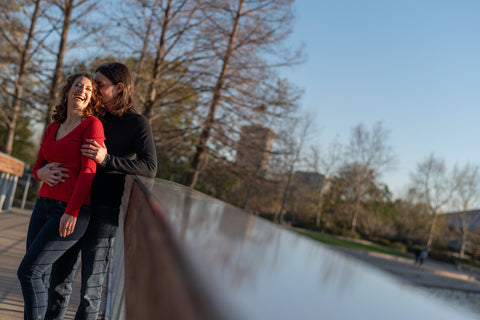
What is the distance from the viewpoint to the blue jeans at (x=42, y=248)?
85.2 inches

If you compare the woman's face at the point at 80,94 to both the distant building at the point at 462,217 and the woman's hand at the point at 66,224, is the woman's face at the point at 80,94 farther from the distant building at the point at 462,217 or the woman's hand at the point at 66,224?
the distant building at the point at 462,217

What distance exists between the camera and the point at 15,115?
12.9 metres

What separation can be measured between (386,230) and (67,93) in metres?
48.3

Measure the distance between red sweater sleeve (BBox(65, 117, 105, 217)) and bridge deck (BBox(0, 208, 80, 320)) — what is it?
50.5 inches

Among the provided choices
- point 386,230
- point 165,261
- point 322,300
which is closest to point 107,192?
point 165,261

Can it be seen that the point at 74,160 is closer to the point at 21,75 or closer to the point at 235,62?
the point at 235,62

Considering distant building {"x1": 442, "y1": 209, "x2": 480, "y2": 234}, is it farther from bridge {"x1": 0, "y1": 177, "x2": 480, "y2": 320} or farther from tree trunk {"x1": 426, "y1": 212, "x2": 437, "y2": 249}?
bridge {"x1": 0, "y1": 177, "x2": 480, "y2": 320}

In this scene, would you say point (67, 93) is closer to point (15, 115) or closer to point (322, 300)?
point (322, 300)

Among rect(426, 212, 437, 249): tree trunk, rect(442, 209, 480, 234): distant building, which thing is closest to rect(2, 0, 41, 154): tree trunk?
rect(426, 212, 437, 249): tree trunk

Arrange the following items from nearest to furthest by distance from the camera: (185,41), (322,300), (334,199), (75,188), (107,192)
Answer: (322,300) < (75,188) < (107,192) < (185,41) < (334,199)

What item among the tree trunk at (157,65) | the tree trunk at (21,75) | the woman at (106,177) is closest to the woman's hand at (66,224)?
the woman at (106,177)

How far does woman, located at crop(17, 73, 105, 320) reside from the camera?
218 centimetres

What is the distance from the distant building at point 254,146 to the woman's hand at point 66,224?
10839 mm

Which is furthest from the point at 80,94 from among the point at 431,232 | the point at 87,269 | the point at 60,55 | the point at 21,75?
the point at 431,232
